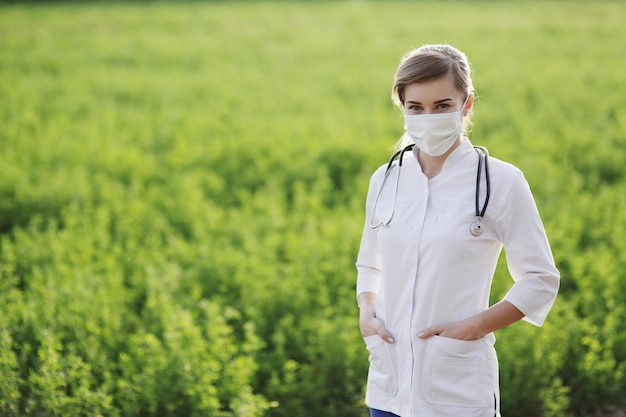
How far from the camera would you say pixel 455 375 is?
2504mm

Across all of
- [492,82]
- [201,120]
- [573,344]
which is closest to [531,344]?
[573,344]

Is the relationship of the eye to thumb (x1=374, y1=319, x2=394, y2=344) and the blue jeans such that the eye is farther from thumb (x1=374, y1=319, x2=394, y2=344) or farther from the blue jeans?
the blue jeans

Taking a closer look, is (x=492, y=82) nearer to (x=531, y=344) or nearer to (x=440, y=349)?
(x=531, y=344)

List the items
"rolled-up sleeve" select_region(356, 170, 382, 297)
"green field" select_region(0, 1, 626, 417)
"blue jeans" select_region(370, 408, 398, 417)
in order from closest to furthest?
"blue jeans" select_region(370, 408, 398, 417), "rolled-up sleeve" select_region(356, 170, 382, 297), "green field" select_region(0, 1, 626, 417)

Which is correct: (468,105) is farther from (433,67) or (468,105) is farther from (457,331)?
(457,331)

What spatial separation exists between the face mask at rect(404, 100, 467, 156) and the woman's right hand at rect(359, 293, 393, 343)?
0.66 metres

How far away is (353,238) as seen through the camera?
693 cm

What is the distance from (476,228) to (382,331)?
0.54 meters

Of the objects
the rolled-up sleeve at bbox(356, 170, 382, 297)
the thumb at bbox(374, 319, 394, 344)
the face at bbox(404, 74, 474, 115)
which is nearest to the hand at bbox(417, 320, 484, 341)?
the thumb at bbox(374, 319, 394, 344)

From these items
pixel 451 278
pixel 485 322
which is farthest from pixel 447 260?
pixel 485 322

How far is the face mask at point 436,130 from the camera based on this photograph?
2553mm

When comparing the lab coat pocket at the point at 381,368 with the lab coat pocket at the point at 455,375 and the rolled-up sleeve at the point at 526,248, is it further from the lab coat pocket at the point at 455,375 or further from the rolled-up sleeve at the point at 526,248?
the rolled-up sleeve at the point at 526,248

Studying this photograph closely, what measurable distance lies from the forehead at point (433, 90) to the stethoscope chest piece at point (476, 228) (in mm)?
480

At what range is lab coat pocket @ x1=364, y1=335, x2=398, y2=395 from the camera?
2.60 m
